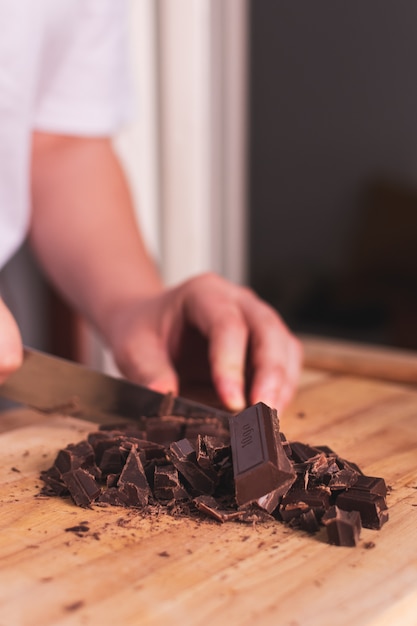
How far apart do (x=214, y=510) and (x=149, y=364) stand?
1.87ft

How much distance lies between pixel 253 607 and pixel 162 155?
6.69 ft

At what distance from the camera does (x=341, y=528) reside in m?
0.88

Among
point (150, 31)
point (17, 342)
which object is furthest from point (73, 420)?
point (150, 31)

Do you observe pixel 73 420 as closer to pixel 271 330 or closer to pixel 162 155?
pixel 271 330

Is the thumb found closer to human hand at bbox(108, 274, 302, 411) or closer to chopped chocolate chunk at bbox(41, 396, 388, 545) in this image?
human hand at bbox(108, 274, 302, 411)

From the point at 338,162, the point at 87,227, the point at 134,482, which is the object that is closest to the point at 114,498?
the point at 134,482

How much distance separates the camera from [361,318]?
2.31 meters

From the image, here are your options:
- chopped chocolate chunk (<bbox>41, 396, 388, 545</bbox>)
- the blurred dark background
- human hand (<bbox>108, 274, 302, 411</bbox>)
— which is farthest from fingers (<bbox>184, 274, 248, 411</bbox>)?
the blurred dark background

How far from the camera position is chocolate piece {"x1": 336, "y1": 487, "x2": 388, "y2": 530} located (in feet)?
3.04

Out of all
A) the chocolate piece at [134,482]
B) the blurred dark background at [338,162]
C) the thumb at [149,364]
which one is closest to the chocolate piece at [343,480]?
the chocolate piece at [134,482]

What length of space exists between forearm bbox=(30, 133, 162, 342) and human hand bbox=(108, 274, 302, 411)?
0.12 m

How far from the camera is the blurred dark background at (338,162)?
2.14 meters

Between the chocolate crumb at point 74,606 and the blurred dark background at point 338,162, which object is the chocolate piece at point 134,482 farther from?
the blurred dark background at point 338,162

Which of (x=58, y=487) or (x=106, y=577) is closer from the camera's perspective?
(x=106, y=577)
